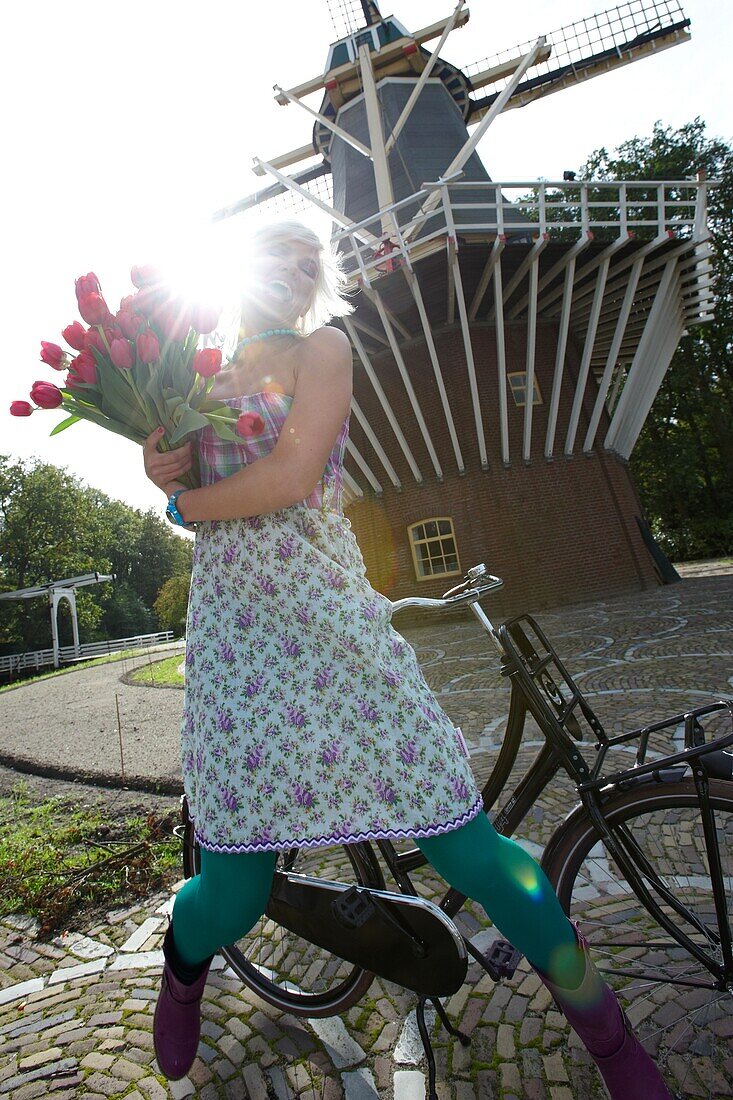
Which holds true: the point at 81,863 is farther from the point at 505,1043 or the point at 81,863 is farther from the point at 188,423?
the point at 188,423

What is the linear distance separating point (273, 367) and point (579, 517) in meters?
12.5

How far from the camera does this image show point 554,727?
1411 mm

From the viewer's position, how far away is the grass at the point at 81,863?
98.4 inches

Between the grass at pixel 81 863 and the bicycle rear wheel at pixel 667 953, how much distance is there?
193cm

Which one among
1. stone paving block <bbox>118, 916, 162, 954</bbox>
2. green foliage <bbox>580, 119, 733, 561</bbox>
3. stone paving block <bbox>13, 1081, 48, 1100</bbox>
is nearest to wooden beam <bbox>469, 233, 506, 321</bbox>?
stone paving block <bbox>118, 916, 162, 954</bbox>

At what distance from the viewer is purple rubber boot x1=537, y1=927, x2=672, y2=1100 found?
3.78 ft

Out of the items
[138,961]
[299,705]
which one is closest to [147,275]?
[299,705]

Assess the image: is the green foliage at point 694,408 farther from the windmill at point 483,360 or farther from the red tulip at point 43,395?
the red tulip at point 43,395

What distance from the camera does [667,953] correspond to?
1664 mm

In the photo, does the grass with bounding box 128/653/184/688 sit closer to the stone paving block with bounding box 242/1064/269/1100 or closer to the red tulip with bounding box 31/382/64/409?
the stone paving block with bounding box 242/1064/269/1100

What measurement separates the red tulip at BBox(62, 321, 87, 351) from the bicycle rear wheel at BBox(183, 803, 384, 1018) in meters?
1.28

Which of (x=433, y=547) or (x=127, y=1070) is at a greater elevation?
(x=433, y=547)

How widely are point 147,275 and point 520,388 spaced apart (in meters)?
13.3

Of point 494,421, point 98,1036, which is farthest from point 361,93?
point 98,1036
